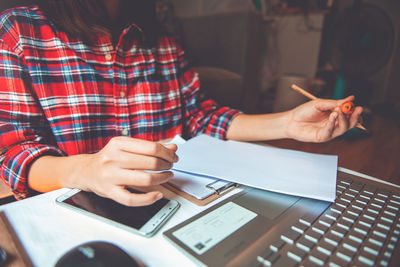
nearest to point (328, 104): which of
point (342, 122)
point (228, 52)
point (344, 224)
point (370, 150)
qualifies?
point (342, 122)

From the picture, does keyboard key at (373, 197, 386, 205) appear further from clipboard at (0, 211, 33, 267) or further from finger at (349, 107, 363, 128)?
clipboard at (0, 211, 33, 267)

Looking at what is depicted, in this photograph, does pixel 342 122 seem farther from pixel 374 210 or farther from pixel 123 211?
pixel 123 211

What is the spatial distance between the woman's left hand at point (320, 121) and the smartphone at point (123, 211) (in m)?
0.34

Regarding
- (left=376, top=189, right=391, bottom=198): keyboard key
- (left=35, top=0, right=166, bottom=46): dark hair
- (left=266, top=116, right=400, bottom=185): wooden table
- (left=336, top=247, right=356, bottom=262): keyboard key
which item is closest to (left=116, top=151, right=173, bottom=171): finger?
(left=336, top=247, right=356, bottom=262): keyboard key

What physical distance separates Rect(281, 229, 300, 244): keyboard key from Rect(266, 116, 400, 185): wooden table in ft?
2.29

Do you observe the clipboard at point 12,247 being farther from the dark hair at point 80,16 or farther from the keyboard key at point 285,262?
the dark hair at point 80,16

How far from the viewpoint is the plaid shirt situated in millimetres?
431

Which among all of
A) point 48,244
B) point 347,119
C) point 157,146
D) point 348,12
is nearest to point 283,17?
point 348,12

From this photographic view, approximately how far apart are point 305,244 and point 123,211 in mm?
210

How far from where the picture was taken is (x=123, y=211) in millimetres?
292

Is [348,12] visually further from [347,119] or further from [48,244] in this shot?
[48,244]

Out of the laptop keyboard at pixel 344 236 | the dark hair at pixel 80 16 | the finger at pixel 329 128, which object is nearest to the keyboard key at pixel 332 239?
the laptop keyboard at pixel 344 236

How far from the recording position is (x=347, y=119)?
453 millimetres

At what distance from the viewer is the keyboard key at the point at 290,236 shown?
0.78ft
